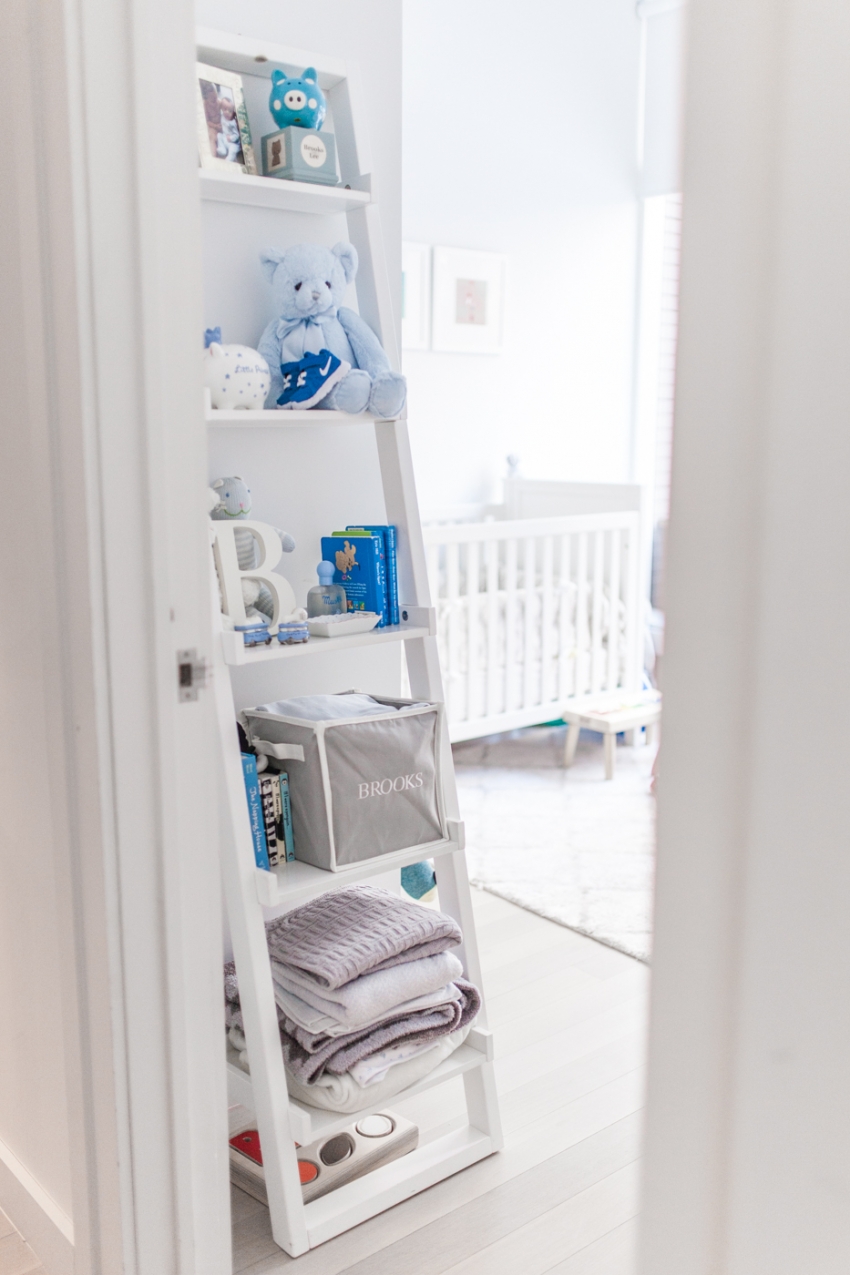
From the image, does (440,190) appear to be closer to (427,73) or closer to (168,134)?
(427,73)

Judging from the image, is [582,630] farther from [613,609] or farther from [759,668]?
[759,668]

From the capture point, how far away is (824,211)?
0.45m

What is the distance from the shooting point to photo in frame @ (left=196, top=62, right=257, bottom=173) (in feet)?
4.87

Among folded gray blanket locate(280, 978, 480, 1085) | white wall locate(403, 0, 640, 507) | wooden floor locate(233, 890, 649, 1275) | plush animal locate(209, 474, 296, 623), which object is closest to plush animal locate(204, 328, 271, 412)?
plush animal locate(209, 474, 296, 623)

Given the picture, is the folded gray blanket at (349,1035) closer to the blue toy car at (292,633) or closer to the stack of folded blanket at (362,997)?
the stack of folded blanket at (362,997)

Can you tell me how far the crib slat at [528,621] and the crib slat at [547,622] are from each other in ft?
0.14

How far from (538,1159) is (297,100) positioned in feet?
5.33

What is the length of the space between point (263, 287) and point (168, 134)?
0.61 meters

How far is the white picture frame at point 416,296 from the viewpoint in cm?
402

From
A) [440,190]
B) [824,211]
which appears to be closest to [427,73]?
[440,190]

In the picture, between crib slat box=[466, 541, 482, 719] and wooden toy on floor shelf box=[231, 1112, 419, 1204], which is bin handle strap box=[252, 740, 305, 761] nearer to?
wooden toy on floor shelf box=[231, 1112, 419, 1204]

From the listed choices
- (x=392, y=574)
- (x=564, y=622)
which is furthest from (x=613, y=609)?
(x=392, y=574)

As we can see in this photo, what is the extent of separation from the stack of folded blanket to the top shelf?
1.07 meters

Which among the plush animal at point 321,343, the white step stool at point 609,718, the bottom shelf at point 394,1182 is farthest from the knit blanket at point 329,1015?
the white step stool at point 609,718
